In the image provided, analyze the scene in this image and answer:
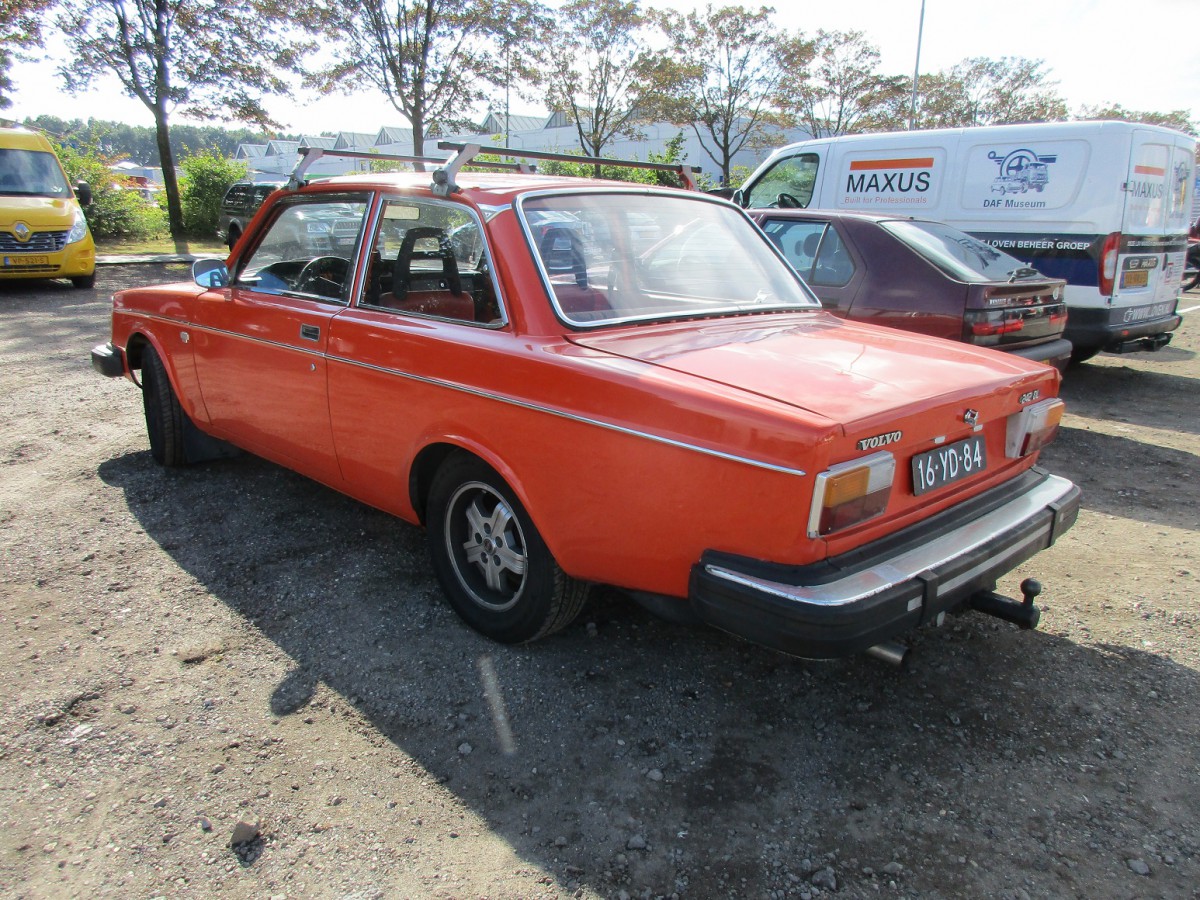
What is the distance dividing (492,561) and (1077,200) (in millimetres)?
6485

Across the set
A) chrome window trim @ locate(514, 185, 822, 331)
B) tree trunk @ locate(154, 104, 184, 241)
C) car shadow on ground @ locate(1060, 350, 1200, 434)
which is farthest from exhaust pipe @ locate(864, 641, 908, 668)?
tree trunk @ locate(154, 104, 184, 241)

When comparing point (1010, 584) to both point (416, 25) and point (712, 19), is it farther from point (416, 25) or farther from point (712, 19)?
point (712, 19)

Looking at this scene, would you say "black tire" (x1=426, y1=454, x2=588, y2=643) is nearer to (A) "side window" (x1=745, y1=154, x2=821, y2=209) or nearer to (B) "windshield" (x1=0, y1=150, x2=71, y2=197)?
(A) "side window" (x1=745, y1=154, x2=821, y2=209)

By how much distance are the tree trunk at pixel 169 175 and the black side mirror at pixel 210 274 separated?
17.0 metres

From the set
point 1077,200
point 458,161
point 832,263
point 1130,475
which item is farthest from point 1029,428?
point 1077,200

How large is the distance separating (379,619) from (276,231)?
1980 millimetres

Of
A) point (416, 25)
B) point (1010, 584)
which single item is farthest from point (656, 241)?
point (416, 25)

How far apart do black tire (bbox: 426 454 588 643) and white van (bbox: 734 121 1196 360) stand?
19.7 ft

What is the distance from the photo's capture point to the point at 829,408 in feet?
7.16

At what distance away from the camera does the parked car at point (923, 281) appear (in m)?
5.41

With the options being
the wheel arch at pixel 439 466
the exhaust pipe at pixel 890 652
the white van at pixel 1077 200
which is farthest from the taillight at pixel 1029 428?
the white van at pixel 1077 200

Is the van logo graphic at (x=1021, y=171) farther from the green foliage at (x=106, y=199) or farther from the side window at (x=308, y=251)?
the green foliage at (x=106, y=199)

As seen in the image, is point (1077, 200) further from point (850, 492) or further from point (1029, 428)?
point (850, 492)

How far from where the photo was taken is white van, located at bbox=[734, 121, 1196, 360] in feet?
22.5
